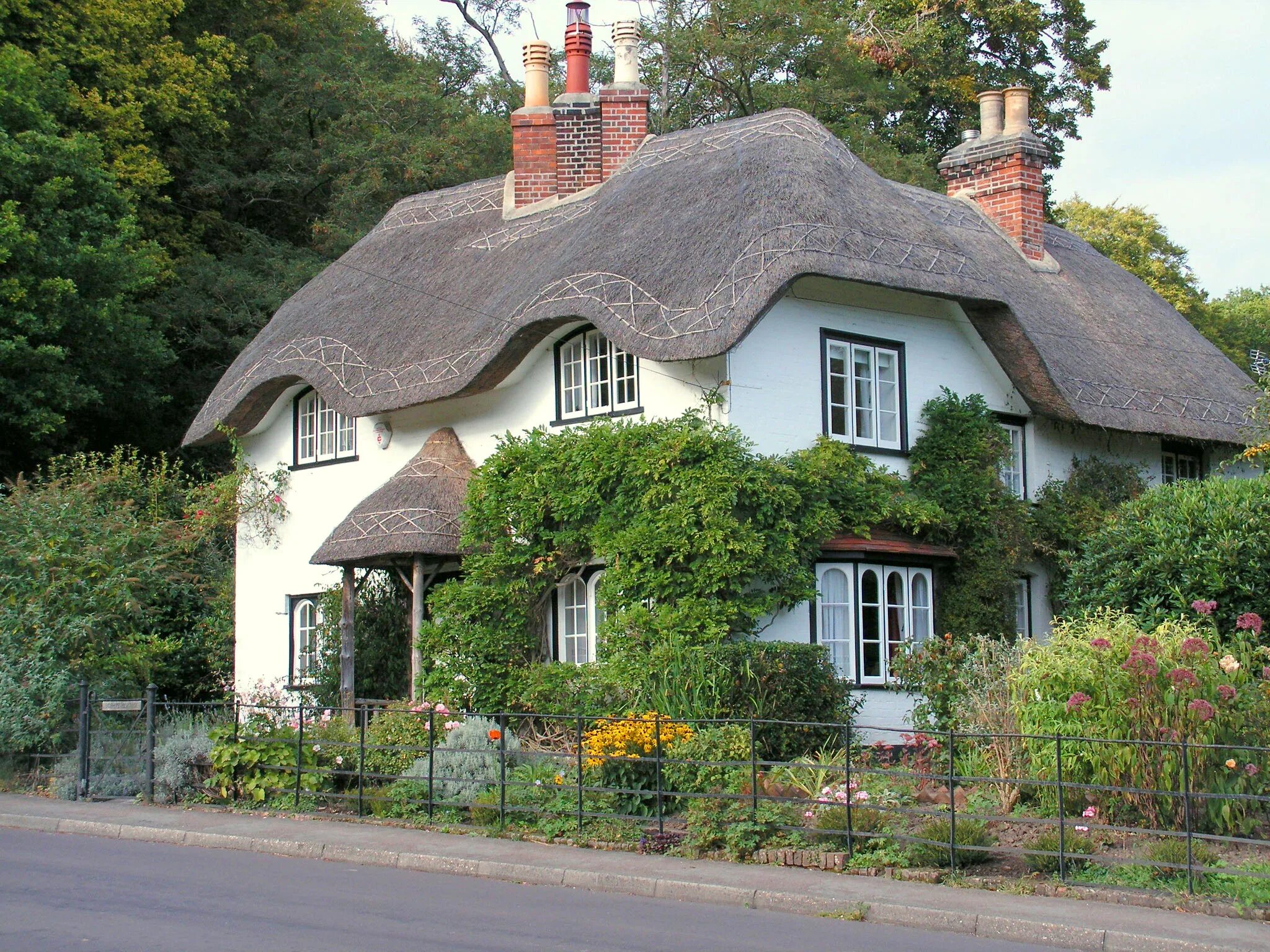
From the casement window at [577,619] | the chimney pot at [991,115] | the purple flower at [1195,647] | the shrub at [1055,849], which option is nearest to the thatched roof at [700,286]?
the chimney pot at [991,115]

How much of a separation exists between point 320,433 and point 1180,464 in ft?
43.0

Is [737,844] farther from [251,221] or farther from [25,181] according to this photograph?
[251,221]

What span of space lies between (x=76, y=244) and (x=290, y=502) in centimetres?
785

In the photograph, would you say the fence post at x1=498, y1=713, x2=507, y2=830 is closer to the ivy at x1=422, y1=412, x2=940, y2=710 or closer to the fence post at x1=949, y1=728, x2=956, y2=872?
the ivy at x1=422, y1=412, x2=940, y2=710

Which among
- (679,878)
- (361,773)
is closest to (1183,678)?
(679,878)

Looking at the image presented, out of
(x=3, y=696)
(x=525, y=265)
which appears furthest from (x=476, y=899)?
(x=525, y=265)

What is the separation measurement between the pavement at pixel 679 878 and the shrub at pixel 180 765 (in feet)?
1.07

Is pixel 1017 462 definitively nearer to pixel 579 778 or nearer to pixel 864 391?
pixel 864 391

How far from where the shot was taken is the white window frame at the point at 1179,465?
21.5 m

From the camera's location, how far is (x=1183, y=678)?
36.1 feet

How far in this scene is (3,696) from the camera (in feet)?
55.0

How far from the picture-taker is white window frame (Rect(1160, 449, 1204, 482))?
21.5 meters

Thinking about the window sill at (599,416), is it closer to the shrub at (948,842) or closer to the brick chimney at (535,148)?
the brick chimney at (535,148)

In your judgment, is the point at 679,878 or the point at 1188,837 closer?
the point at 1188,837
